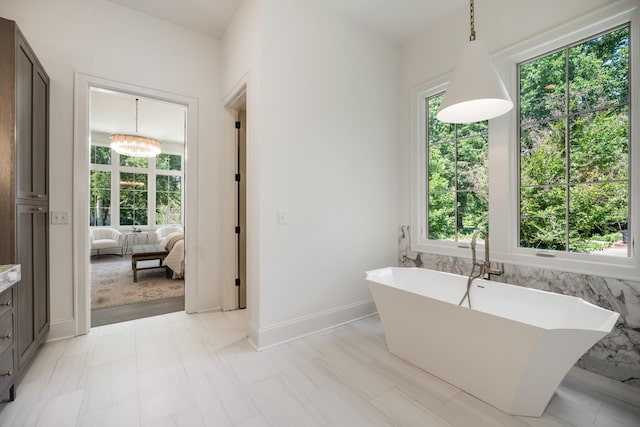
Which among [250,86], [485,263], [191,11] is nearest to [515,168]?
[485,263]

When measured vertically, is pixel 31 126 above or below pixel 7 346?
above

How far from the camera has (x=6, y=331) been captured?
156 cm

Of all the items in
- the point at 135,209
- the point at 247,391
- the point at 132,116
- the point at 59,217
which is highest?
the point at 132,116

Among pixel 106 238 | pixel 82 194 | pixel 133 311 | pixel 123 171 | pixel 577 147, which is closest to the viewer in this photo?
pixel 577 147

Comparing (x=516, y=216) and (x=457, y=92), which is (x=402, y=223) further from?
(x=457, y=92)

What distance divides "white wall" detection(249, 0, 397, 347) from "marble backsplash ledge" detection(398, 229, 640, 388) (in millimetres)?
1486

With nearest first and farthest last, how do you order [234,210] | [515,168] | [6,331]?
[6,331]
[515,168]
[234,210]

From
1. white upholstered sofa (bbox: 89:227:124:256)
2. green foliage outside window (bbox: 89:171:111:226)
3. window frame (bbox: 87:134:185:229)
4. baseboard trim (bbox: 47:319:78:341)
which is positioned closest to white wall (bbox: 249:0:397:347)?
baseboard trim (bbox: 47:319:78:341)

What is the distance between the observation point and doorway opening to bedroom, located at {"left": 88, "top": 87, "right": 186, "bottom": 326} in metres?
3.84

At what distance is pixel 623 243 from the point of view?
1927 millimetres

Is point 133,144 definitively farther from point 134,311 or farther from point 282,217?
point 282,217

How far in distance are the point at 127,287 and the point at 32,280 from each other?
229cm

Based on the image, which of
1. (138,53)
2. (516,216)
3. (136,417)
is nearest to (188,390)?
(136,417)

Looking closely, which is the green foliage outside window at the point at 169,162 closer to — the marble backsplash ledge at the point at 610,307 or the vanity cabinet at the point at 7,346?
the vanity cabinet at the point at 7,346
